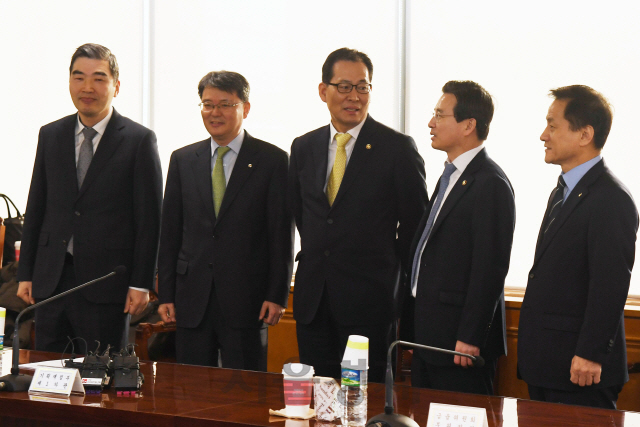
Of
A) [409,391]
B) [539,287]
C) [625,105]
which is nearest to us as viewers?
[409,391]

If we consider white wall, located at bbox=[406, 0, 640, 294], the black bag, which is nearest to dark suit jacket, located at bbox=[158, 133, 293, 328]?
white wall, located at bbox=[406, 0, 640, 294]

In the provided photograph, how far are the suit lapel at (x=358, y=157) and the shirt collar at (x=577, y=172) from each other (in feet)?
2.60

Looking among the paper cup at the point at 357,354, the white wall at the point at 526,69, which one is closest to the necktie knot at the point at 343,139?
the white wall at the point at 526,69

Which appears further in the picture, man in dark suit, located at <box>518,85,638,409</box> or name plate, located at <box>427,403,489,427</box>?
man in dark suit, located at <box>518,85,638,409</box>

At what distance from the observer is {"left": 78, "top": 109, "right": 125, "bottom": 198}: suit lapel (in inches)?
123

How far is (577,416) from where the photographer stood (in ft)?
6.19

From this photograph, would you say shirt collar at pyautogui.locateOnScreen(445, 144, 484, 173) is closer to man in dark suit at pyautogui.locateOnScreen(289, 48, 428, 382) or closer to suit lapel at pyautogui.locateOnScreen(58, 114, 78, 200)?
man in dark suit at pyautogui.locateOnScreen(289, 48, 428, 382)

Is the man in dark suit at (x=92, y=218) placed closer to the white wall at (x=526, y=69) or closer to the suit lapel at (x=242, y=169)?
the suit lapel at (x=242, y=169)

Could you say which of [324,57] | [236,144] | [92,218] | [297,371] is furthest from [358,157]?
[324,57]

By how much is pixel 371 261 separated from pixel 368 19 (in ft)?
6.21

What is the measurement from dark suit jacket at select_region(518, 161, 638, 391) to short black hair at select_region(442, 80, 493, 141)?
0.46 m

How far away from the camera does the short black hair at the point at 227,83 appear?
124 inches

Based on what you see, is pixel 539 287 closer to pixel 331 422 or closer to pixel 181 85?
pixel 331 422

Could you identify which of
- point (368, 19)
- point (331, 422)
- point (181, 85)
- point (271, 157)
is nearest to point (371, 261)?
point (271, 157)
